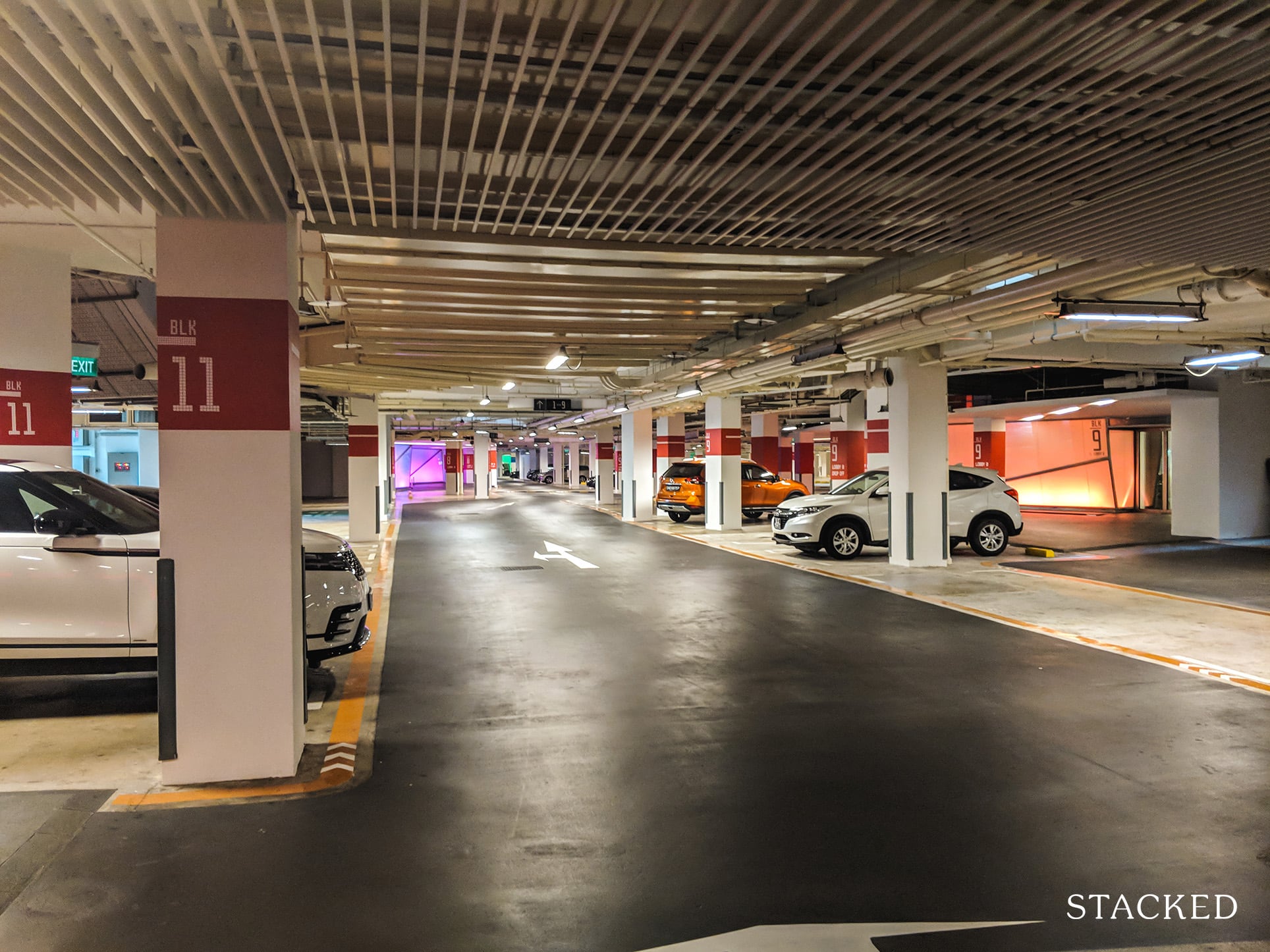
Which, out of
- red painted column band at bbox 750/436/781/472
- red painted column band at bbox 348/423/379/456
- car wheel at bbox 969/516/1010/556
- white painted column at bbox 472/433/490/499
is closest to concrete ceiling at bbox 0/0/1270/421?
car wheel at bbox 969/516/1010/556

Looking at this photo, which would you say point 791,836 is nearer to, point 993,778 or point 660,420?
point 993,778

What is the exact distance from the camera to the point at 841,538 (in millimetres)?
13844

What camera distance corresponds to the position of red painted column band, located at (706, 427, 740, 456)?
63.1 feet

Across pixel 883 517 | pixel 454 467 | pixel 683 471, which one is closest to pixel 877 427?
pixel 883 517

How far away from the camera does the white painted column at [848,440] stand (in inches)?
965

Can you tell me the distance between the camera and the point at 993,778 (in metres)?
4.22

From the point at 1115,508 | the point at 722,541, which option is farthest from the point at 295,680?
the point at 1115,508

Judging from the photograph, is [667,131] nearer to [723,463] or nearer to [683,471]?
[723,463]

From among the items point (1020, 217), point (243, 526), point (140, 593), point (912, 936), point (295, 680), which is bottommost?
point (912, 936)

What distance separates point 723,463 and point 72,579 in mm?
15648

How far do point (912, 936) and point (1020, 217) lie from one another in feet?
14.0

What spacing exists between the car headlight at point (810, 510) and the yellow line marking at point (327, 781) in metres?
8.46

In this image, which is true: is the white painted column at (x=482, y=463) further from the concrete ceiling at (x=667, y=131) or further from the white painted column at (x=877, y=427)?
the concrete ceiling at (x=667, y=131)

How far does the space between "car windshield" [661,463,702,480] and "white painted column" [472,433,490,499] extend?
1613cm
